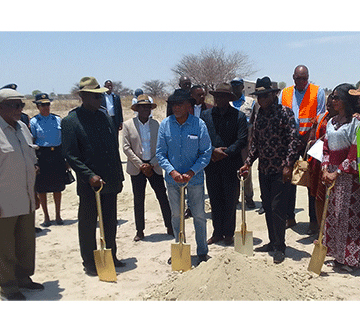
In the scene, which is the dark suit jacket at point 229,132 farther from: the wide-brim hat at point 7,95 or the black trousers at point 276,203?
the wide-brim hat at point 7,95

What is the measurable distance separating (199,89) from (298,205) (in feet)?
9.04

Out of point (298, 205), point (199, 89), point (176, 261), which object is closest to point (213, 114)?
point (199, 89)

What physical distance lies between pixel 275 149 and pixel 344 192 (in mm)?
933

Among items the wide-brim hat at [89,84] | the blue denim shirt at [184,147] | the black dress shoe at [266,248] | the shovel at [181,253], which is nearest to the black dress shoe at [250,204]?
the black dress shoe at [266,248]

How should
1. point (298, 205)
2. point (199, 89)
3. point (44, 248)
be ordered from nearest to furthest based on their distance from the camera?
point (44, 248) → point (199, 89) → point (298, 205)

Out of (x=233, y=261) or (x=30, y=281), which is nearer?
(x=233, y=261)

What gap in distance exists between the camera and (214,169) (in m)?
5.72

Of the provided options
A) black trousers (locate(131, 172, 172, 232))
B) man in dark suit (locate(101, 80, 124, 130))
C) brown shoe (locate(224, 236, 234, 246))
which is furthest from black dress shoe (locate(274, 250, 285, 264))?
man in dark suit (locate(101, 80, 124, 130))

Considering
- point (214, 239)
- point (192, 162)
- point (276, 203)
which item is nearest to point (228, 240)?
point (214, 239)

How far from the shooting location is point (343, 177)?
4742 millimetres

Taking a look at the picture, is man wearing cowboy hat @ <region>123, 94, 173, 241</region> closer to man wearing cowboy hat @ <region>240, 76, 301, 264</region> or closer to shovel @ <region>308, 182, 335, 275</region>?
man wearing cowboy hat @ <region>240, 76, 301, 264</region>

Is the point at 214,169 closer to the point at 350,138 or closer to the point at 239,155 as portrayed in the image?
the point at 239,155

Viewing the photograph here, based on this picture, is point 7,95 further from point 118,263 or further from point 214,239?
point 214,239

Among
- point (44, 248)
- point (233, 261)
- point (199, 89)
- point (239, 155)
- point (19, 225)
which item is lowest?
point (44, 248)
